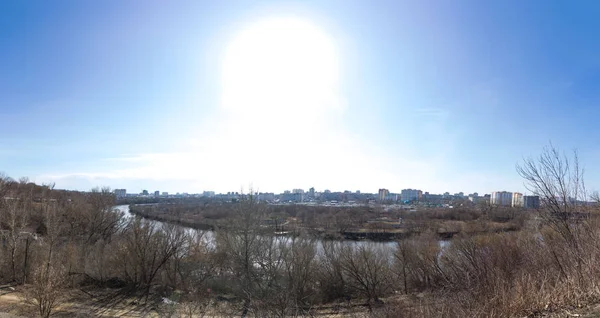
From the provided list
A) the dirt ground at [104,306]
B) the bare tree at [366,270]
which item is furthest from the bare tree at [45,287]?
the bare tree at [366,270]

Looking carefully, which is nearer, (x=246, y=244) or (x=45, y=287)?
(x=45, y=287)

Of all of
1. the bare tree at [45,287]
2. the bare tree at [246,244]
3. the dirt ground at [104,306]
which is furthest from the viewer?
the bare tree at [246,244]

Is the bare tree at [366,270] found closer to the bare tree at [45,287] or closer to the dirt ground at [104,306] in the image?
the dirt ground at [104,306]

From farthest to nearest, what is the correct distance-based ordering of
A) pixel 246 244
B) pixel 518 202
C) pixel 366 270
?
pixel 518 202
pixel 366 270
pixel 246 244

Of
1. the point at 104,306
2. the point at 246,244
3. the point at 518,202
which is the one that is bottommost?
the point at 104,306

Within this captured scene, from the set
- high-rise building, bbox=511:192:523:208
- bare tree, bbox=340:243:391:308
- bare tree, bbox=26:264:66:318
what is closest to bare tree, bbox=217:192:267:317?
bare tree, bbox=340:243:391:308

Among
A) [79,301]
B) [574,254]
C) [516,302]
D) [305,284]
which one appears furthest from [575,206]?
[79,301]

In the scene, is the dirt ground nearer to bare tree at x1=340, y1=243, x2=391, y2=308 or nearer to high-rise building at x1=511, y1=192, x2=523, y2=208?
bare tree at x1=340, y1=243, x2=391, y2=308

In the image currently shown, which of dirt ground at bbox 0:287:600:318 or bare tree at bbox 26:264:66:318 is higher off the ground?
bare tree at bbox 26:264:66:318

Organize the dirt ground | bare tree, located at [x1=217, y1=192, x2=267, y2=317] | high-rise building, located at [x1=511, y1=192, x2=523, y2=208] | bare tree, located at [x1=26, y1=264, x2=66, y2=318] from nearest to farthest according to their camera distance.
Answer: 1. bare tree, located at [x1=26, y1=264, x2=66, y2=318]
2. the dirt ground
3. bare tree, located at [x1=217, y1=192, x2=267, y2=317]
4. high-rise building, located at [x1=511, y1=192, x2=523, y2=208]

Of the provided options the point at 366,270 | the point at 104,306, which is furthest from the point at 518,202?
the point at 104,306

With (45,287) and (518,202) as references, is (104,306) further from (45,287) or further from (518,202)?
(518,202)

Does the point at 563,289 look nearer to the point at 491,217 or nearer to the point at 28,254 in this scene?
the point at 28,254

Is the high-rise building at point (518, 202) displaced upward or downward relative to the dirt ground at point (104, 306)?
upward
